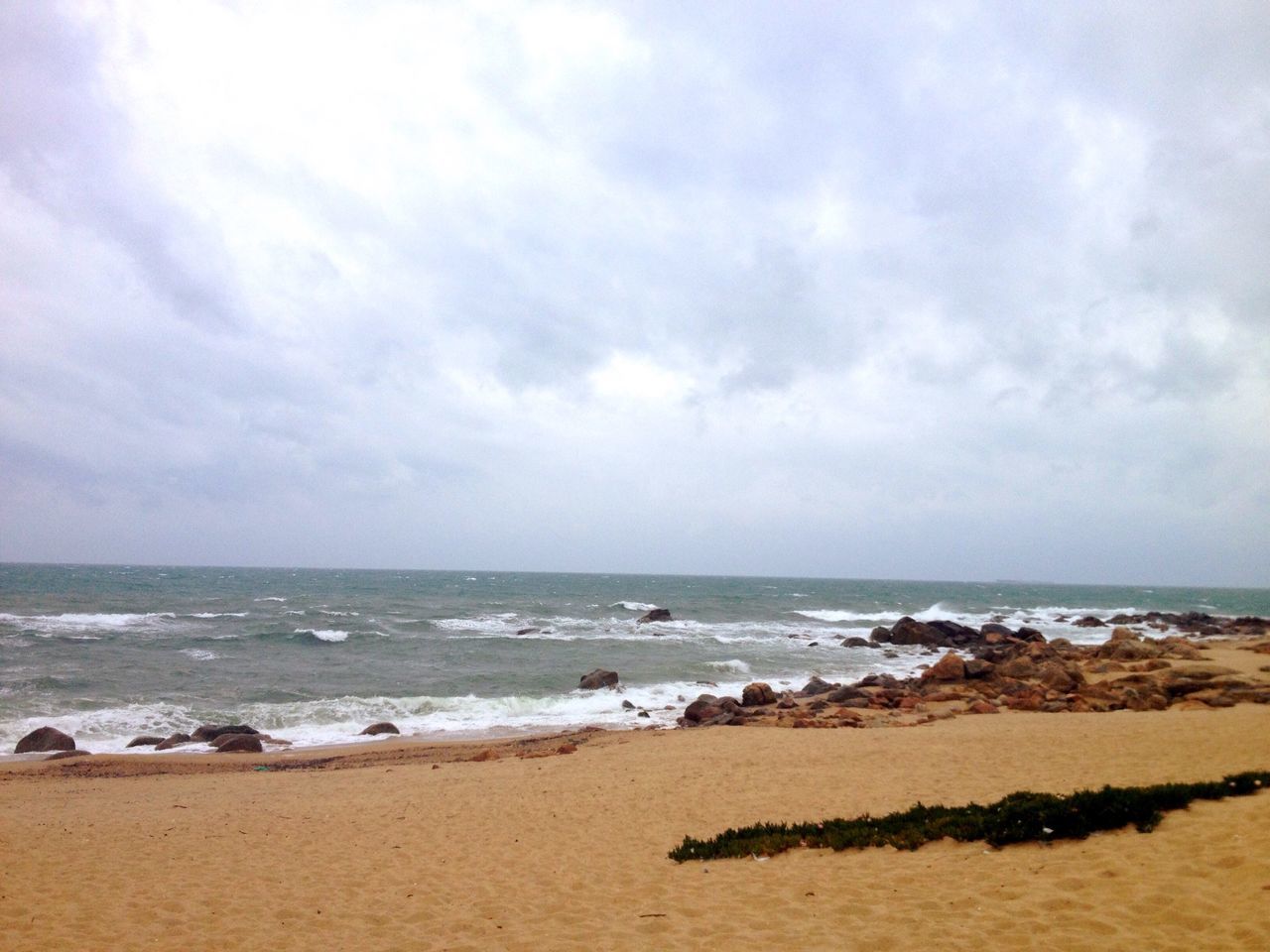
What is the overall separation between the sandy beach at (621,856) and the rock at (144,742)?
2233 mm

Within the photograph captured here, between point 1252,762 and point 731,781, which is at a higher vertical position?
point 1252,762

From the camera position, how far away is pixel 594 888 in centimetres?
798

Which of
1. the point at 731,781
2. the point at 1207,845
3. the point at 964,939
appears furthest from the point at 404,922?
the point at 1207,845

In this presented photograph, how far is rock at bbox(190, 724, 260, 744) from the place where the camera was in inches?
751

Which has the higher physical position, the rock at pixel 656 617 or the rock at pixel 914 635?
the rock at pixel 914 635

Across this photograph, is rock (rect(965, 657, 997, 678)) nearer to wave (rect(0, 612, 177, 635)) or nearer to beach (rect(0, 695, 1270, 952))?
beach (rect(0, 695, 1270, 952))

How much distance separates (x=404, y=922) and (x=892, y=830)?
524cm

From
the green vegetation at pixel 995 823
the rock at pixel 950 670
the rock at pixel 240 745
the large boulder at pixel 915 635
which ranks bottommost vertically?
the rock at pixel 240 745

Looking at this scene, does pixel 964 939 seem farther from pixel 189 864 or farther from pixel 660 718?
pixel 660 718

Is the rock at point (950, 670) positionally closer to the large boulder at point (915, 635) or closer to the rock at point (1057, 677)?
the rock at point (1057, 677)

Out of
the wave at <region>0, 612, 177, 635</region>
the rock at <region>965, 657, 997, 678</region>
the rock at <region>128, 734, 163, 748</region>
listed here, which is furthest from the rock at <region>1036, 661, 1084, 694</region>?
the wave at <region>0, 612, 177, 635</region>

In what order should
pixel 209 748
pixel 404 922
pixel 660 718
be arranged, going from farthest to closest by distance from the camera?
pixel 660 718 < pixel 209 748 < pixel 404 922

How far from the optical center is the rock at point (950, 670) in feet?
84.0

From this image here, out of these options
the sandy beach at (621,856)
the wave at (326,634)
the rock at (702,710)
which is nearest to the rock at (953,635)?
the rock at (702,710)
